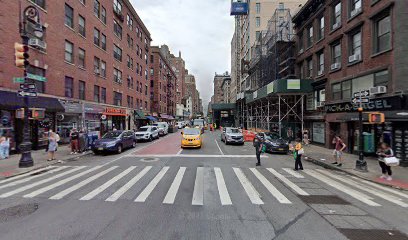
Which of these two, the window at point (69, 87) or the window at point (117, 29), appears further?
the window at point (117, 29)

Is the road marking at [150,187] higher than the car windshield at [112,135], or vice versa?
the car windshield at [112,135]

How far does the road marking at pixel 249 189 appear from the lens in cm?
650

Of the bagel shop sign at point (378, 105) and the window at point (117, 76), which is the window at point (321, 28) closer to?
the bagel shop sign at point (378, 105)

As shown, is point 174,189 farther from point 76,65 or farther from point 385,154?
point 76,65

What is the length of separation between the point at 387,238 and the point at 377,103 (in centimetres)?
1160

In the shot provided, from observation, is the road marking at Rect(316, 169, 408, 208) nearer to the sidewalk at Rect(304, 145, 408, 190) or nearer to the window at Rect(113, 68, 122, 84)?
the sidewalk at Rect(304, 145, 408, 190)

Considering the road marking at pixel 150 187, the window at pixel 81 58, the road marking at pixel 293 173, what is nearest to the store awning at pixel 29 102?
the window at pixel 81 58

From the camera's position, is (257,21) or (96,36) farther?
(257,21)

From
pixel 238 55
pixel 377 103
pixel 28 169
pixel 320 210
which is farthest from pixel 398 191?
pixel 238 55

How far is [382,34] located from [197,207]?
15.5m

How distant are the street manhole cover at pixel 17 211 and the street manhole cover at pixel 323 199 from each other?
7.42m

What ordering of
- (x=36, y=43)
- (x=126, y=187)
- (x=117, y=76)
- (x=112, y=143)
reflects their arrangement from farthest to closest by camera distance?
1. (x=117, y=76)
2. (x=36, y=43)
3. (x=112, y=143)
4. (x=126, y=187)

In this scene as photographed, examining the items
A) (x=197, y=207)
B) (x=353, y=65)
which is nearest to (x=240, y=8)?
(x=353, y=65)

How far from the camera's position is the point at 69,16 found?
70.1 ft
